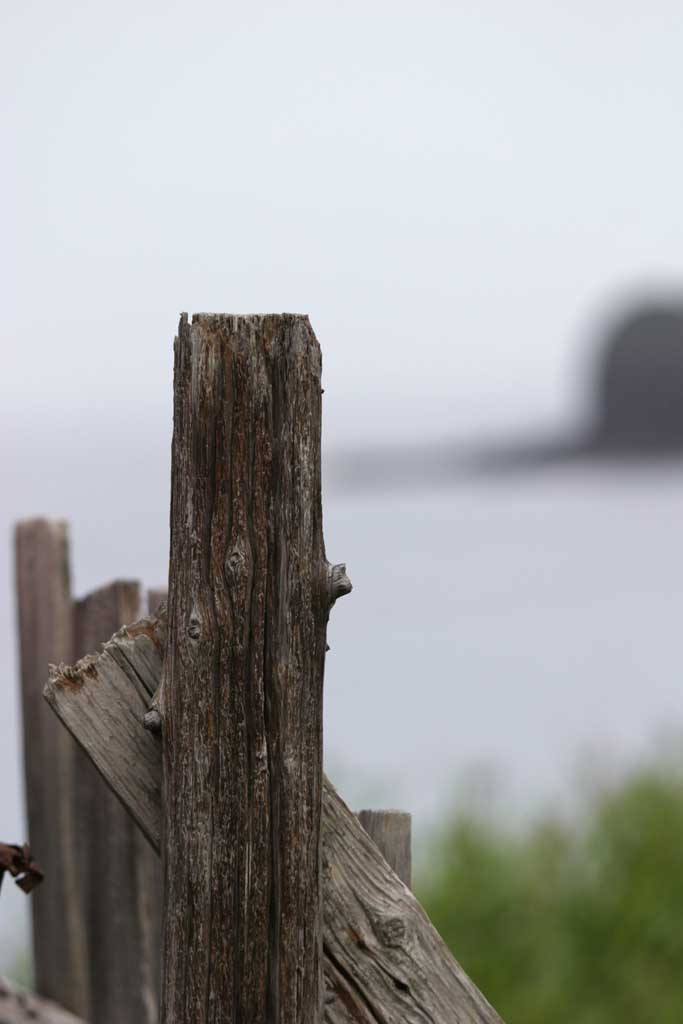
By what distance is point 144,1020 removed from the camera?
3119 millimetres

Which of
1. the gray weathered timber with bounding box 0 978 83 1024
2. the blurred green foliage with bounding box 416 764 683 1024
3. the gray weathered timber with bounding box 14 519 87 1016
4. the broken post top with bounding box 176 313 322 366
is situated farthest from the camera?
the blurred green foliage with bounding box 416 764 683 1024

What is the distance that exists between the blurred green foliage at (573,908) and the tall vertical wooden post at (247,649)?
468cm

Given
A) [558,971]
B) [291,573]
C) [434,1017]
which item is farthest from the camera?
[558,971]

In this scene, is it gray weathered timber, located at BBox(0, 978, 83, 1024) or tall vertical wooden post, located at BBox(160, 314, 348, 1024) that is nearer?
tall vertical wooden post, located at BBox(160, 314, 348, 1024)

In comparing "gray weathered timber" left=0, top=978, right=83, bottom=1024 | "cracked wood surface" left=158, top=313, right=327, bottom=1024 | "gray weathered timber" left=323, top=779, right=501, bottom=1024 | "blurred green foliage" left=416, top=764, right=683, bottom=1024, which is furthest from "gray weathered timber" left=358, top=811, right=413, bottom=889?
"blurred green foliage" left=416, top=764, right=683, bottom=1024

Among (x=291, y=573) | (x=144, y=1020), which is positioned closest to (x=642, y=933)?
(x=144, y=1020)

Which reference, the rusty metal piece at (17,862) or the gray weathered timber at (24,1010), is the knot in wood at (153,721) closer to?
the rusty metal piece at (17,862)

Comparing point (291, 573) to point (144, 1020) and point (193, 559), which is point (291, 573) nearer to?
point (193, 559)

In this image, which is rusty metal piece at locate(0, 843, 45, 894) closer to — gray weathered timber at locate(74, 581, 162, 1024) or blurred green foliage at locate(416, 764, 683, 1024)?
gray weathered timber at locate(74, 581, 162, 1024)

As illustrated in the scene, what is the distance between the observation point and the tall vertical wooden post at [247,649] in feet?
6.00

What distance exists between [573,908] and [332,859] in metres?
5.33

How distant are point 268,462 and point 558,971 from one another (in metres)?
5.36

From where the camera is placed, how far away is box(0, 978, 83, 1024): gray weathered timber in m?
2.90

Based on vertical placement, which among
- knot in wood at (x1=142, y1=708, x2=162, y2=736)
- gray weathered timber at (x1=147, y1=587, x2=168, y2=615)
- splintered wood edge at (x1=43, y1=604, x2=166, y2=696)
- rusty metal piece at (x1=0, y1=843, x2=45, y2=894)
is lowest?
rusty metal piece at (x1=0, y1=843, x2=45, y2=894)
